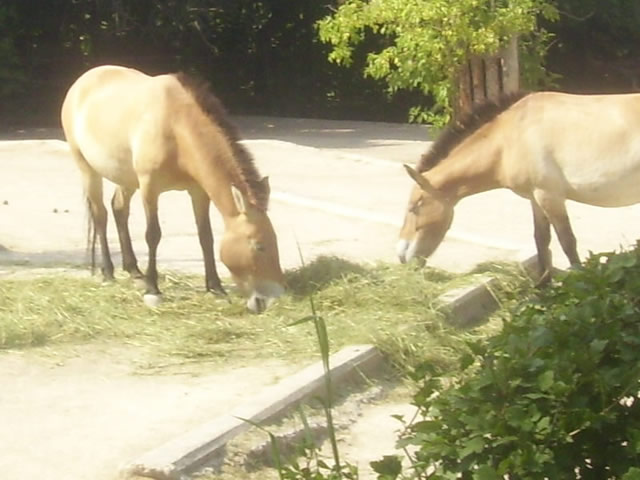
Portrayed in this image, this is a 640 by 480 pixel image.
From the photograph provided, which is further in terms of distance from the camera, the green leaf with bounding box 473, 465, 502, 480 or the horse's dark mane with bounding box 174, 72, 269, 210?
the horse's dark mane with bounding box 174, 72, 269, 210

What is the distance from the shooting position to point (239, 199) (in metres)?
6.97

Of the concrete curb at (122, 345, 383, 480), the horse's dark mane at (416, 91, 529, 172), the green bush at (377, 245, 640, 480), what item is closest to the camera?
the green bush at (377, 245, 640, 480)

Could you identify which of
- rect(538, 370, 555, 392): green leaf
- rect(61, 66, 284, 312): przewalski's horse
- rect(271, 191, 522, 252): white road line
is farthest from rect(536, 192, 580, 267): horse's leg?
rect(538, 370, 555, 392): green leaf

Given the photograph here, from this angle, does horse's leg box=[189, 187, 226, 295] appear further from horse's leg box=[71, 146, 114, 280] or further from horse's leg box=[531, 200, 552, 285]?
horse's leg box=[531, 200, 552, 285]

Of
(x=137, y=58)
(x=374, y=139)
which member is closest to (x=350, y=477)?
(x=374, y=139)

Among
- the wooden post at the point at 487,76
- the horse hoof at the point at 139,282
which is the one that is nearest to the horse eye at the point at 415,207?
the horse hoof at the point at 139,282

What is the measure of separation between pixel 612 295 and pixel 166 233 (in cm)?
650

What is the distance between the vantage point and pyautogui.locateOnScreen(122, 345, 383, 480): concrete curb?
4.49m

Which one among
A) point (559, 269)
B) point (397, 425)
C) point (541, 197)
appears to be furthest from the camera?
point (559, 269)

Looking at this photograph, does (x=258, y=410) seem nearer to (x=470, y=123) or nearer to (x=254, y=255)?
(x=254, y=255)

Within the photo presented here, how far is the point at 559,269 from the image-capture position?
8.11 metres

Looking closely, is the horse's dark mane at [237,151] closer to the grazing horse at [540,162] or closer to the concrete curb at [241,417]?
the grazing horse at [540,162]

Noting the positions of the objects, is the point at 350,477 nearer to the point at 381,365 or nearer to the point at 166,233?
the point at 381,365

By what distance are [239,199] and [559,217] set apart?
6.27ft
